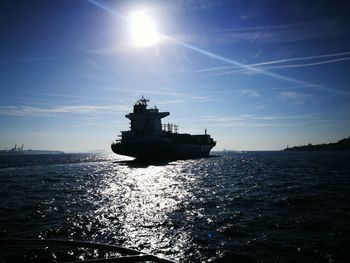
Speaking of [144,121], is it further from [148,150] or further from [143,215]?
[143,215]

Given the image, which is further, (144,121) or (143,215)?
(144,121)

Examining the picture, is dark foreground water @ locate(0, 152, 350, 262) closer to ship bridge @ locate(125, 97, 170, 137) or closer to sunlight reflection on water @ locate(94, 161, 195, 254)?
sunlight reflection on water @ locate(94, 161, 195, 254)

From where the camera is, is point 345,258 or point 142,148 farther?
point 142,148

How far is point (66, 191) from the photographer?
2903 centimetres

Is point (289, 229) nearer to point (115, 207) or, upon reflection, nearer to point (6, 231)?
point (115, 207)

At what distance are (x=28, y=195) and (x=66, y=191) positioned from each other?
12.1 feet

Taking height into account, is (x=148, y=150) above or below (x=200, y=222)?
above

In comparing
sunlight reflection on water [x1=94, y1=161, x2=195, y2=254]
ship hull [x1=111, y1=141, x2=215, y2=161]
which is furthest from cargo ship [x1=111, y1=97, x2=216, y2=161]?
sunlight reflection on water [x1=94, y1=161, x2=195, y2=254]

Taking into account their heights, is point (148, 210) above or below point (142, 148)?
below

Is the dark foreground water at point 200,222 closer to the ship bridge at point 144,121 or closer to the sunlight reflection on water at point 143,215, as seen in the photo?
the sunlight reflection on water at point 143,215

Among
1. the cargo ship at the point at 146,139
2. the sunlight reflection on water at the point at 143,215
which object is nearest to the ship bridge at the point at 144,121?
the cargo ship at the point at 146,139

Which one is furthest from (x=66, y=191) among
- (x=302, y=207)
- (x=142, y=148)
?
(x=142, y=148)

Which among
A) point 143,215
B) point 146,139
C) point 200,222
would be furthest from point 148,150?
point 200,222

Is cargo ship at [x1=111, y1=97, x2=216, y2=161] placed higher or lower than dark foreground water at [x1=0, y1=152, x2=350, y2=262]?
higher
